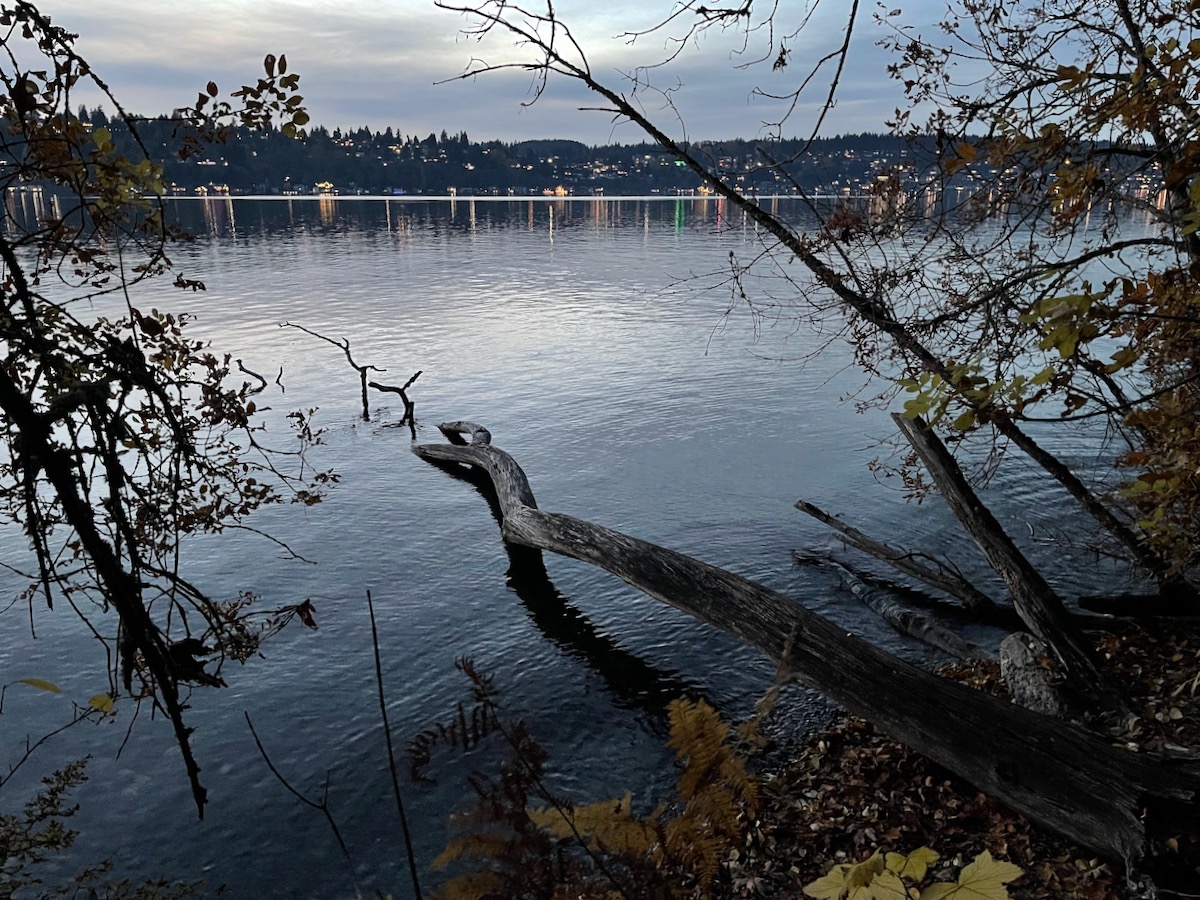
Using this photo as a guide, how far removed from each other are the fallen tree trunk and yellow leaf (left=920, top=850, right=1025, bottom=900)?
2.49 ft

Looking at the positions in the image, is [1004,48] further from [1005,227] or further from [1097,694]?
[1097,694]

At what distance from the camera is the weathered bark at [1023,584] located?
7.78 m

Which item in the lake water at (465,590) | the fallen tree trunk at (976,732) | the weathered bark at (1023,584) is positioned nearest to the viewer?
the fallen tree trunk at (976,732)

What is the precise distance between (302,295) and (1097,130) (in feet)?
157

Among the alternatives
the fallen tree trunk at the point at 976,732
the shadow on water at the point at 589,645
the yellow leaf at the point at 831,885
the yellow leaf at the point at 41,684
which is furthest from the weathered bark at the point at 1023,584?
the yellow leaf at the point at 41,684

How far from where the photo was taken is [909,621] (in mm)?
10586

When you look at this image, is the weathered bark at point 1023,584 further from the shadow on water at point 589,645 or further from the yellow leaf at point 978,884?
the yellow leaf at point 978,884

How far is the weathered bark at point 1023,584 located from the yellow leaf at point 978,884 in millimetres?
5604

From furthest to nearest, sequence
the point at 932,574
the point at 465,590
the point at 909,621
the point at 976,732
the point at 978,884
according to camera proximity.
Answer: the point at 465,590
the point at 932,574
the point at 909,621
the point at 976,732
the point at 978,884

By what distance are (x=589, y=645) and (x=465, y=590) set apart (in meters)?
2.83

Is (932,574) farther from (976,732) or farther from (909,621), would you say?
(976,732)

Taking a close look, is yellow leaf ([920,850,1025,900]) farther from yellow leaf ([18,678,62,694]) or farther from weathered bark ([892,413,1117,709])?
weathered bark ([892,413,1117,709])

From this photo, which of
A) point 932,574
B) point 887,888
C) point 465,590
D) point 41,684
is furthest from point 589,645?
point 41,684

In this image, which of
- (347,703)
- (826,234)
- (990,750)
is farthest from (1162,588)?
(347,703)
